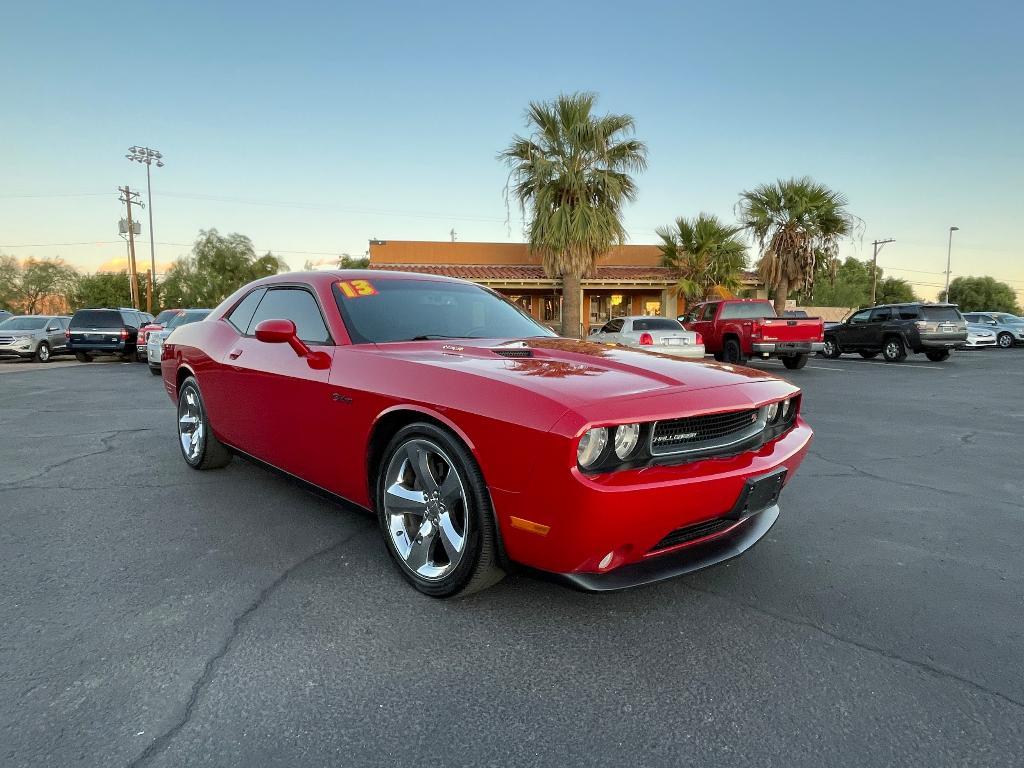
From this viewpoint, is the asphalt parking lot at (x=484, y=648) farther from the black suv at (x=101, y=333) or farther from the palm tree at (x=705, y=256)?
the palm tree at (x=705, y=256)

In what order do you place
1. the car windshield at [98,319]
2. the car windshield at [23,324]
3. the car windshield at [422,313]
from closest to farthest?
the car windshield at [422,313] < the car windshield at [98,319] < the car windshield at [23,324]

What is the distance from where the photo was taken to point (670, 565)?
7.43 feet

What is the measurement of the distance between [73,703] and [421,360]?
5.49ft

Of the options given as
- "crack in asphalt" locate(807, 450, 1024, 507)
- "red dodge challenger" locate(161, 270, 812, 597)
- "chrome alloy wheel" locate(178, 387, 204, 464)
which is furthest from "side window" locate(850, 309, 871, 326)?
"chrome alloy wheel" locate(178, 387, 204, 464)

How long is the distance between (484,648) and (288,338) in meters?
1.80

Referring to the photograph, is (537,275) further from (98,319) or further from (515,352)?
(515,352)

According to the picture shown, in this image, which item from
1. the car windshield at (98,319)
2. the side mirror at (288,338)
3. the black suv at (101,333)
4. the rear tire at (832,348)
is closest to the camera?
the side mirror at (288,338)

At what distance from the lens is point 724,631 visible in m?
2.37

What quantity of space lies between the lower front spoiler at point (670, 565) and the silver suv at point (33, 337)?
22048mm

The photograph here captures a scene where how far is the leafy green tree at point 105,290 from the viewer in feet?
207

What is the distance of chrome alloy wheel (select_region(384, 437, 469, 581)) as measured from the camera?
2.48 meters

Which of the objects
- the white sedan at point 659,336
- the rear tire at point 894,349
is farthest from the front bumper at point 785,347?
the rear tire at point 894,349

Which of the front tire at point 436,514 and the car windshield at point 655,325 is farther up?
the car windshield at point 655,325

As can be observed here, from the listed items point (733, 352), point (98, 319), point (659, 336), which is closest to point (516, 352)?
point (659, 336)
